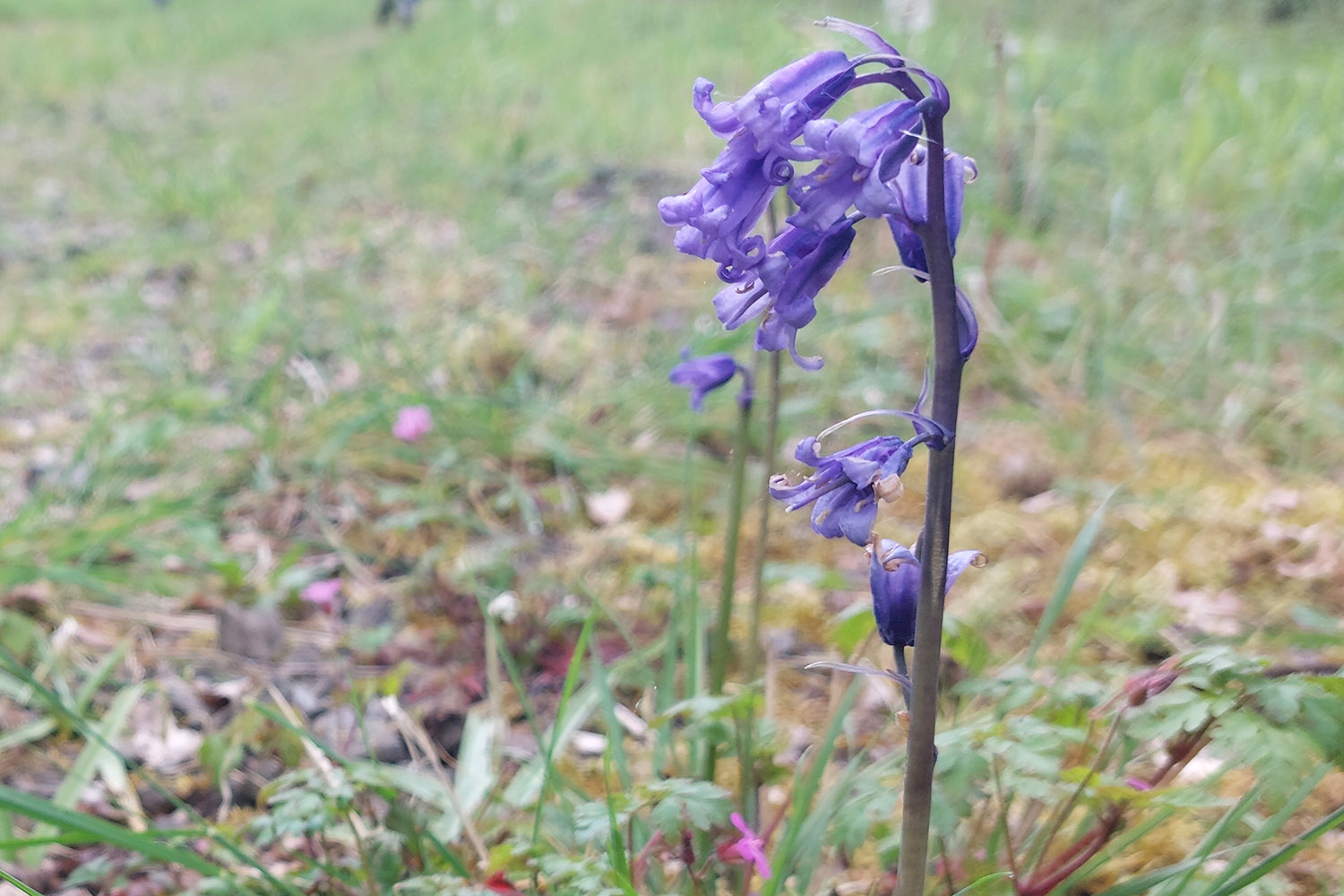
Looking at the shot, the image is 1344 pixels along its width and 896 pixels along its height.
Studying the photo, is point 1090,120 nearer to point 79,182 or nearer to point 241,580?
point 241,580

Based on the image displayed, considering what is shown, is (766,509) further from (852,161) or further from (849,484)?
(852,161)

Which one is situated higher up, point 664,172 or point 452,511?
point 664,172

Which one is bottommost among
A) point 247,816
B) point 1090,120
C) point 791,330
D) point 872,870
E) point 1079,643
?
point 247,816

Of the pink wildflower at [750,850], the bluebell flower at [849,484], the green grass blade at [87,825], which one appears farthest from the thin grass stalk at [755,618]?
the green grass blade at [87,825]

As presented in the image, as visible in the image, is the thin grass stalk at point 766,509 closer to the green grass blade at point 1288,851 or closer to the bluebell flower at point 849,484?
the bluebell flower at point 849,484

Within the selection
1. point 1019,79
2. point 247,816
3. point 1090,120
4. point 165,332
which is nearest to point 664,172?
point 1019,79

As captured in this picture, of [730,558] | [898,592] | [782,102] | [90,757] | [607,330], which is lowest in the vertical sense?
[90,757]

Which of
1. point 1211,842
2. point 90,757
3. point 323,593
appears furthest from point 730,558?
point 90,757

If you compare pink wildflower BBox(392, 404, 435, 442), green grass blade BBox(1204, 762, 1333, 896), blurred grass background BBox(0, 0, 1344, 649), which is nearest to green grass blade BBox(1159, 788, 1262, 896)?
green grass blade BBox(1204, 762, 1333, 896)
